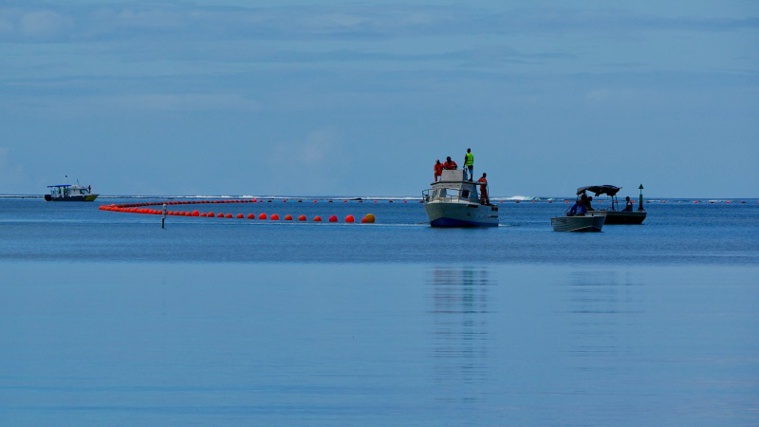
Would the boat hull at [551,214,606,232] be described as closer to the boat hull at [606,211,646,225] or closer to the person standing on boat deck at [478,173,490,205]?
the person standing on boat deck at [478,173,490,205]

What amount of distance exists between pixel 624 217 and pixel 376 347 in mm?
81469

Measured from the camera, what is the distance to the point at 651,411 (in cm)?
1278

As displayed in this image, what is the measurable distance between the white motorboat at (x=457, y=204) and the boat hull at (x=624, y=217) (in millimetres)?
18994

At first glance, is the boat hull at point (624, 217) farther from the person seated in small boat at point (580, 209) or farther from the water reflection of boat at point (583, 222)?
the water reflection of boat at point (583, 222)

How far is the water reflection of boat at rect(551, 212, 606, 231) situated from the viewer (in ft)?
257

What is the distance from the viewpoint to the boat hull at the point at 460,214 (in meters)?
76.3

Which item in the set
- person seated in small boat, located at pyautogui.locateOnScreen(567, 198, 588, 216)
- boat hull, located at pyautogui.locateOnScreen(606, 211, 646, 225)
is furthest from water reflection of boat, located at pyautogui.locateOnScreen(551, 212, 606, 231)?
boat hull, located at pyautogui.locateOnScreen(606, 211, 646, 225)

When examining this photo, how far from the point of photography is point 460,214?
76688 mm

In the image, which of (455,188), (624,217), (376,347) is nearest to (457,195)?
(455,188)

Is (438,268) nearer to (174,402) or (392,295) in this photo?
(392,295)

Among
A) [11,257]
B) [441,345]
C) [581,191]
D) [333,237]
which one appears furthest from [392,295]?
[581,191]

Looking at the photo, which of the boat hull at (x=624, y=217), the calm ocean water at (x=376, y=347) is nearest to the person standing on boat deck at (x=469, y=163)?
the boat hull at (x=624, y=217)

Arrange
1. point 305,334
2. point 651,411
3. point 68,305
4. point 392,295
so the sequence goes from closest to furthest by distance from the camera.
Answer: point 651,411
point 305,334
point 68,305
point 392,295

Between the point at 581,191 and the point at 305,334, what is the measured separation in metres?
62.5
